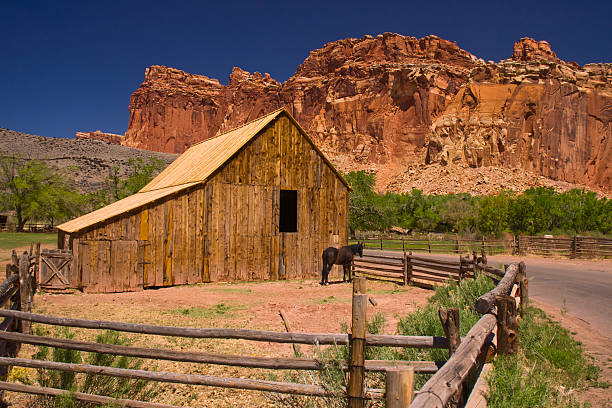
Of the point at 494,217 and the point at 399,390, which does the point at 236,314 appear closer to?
the point at 399,390

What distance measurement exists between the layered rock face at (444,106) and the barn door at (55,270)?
85140mm

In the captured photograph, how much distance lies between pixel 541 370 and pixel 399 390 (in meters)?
3.89

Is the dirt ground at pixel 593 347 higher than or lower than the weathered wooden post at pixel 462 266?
lower

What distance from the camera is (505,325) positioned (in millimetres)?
5402

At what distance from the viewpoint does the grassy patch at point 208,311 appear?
10.9 meters

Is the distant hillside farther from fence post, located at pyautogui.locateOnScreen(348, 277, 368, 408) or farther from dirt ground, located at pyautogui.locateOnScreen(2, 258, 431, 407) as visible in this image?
fence post, located at pyautogui.locateOnScreen(348, 277, 368, 408)

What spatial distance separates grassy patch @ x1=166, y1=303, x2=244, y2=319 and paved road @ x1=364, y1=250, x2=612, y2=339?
23.4ft

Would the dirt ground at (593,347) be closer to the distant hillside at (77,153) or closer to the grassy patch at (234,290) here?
the grassy patch at (234,290)

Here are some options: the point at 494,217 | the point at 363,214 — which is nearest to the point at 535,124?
the point at 494,217

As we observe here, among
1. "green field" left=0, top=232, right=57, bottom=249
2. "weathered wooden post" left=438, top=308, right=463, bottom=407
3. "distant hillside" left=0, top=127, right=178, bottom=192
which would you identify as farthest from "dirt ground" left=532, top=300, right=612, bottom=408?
"distant hillside" left=0, top=127, right=178, bottom=192

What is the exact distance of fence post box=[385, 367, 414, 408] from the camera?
9.62ft

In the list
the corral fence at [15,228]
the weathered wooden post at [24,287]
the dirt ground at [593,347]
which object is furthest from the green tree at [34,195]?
the dirt ground at [593,347]

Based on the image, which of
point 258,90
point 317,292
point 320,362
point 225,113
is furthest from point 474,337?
point 225,113

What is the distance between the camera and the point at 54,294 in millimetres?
13773
